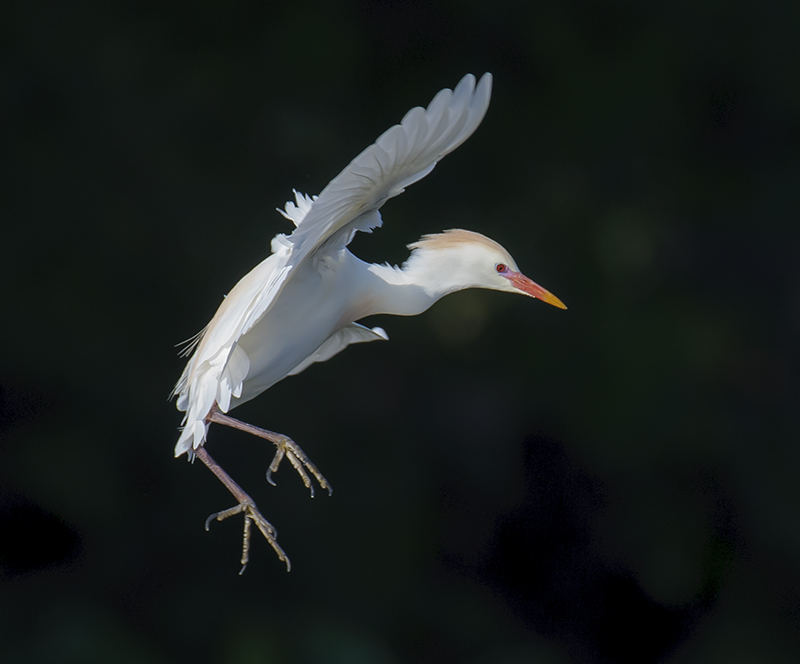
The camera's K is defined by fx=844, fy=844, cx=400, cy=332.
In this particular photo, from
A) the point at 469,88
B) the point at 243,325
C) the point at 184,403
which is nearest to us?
the point at 469,88

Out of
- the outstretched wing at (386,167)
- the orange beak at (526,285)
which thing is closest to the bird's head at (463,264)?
the orange beak at (526,285)

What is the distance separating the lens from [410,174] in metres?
0.77

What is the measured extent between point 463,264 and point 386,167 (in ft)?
0.89

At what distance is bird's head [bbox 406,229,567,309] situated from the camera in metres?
0.97

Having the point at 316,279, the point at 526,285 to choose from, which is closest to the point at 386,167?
the point at 316,279

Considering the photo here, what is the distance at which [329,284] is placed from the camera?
0.92m

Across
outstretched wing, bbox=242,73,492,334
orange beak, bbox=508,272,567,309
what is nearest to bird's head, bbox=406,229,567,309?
orange beak, bbox=508,272,567,309

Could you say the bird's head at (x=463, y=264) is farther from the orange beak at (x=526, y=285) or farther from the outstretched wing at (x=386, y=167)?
the outstretched wing at (x=386, y=167)

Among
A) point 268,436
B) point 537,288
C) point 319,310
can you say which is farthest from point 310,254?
point 537,288

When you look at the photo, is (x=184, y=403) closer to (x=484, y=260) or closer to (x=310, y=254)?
(x=310, y=254)

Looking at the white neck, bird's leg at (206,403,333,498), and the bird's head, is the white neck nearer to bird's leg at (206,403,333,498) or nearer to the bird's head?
the bird's head

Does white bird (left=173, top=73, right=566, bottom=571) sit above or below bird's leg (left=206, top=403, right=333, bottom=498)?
above

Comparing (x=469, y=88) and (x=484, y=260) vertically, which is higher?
(x=469, y=88)

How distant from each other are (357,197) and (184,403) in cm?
32
